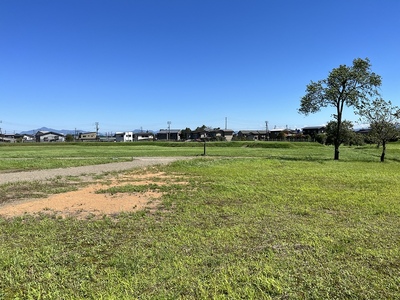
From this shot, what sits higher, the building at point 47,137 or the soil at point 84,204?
the building at point 47,137

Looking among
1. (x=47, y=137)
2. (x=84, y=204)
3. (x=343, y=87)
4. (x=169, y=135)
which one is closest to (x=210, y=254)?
(x=84, y=204)

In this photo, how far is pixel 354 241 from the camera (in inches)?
187

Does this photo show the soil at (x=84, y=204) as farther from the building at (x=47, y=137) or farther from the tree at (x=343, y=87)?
the building at (x=47, y=137)

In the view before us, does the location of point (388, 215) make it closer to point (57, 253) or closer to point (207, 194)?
point (207, 194)

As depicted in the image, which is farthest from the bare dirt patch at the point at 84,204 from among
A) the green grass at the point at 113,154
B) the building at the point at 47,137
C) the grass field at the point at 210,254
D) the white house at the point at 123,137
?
the building at the point at 47,137

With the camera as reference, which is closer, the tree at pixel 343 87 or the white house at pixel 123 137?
the tree at pixel 343 87

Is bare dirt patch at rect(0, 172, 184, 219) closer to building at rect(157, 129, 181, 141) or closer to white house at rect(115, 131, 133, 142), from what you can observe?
building at rect(157, 129, 181, 141)

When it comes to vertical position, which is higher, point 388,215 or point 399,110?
point 399,110

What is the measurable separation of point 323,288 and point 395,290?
847 millimetres

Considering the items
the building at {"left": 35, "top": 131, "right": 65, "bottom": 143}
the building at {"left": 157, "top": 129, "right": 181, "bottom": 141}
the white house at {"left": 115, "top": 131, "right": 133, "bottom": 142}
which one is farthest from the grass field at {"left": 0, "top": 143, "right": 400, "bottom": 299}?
the building at {"left": 35, "top": 131, "right": 65, "bottom": 143}

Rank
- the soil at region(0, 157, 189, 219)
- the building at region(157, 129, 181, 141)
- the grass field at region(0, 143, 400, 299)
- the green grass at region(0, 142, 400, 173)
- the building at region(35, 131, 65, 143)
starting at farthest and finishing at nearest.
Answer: the building at region(35, 131, 65, 143), the building at region(157, 129, 181, 141), the green grass at region(0, 142, 400, 173), the soil at region(0, 157, 189, 219), the grass field at region(0, 143, 400, 299)

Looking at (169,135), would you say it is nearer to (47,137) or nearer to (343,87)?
(47,137)

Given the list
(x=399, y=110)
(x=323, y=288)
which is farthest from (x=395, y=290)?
(x=399, y=110)

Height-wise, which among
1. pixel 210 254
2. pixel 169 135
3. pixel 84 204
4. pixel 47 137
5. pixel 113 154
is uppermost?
pixel 169 135
